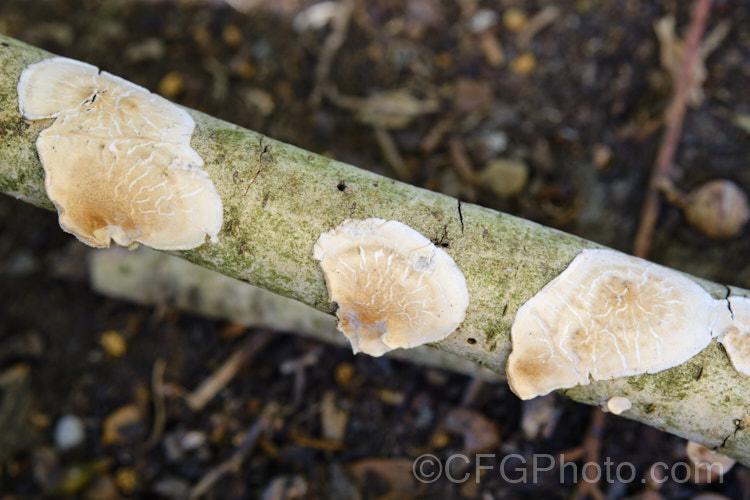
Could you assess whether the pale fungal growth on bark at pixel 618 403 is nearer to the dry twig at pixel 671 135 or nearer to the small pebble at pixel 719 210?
the dry twig at pixel 671 135

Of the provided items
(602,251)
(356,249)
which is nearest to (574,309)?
Result: (602,251)

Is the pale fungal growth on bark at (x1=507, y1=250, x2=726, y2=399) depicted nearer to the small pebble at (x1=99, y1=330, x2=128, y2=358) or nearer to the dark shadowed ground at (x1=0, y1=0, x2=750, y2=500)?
the dark shadowed ground at (x1=0, y1=0, x2=750, y2=500)

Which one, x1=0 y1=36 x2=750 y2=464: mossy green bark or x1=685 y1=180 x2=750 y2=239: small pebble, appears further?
x1=685 y1=180 x2=750 y2=239: small pebble

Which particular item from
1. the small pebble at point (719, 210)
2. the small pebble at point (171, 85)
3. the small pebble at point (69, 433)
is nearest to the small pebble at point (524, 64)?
the small pebble at point (719, 210)

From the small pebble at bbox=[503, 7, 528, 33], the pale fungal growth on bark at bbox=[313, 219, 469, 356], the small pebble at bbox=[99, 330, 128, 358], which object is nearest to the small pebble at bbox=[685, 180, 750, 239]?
the small pebble at bbox=[503, 7, 528, 33]

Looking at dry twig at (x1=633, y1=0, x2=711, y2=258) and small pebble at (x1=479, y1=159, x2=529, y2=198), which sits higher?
dry twig at (x1=633, y1=0, x2=711, y2=258)

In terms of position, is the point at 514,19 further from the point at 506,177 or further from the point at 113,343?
the point at 113,343

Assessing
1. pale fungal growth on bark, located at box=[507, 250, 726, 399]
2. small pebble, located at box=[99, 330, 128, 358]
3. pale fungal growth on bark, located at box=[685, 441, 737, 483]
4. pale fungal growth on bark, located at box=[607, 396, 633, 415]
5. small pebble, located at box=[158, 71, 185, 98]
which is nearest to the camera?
pale fungal growth on bark, located at box=[507, 250, 726, 399]

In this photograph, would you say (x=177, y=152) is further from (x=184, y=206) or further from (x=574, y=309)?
(x=574, y=309)
